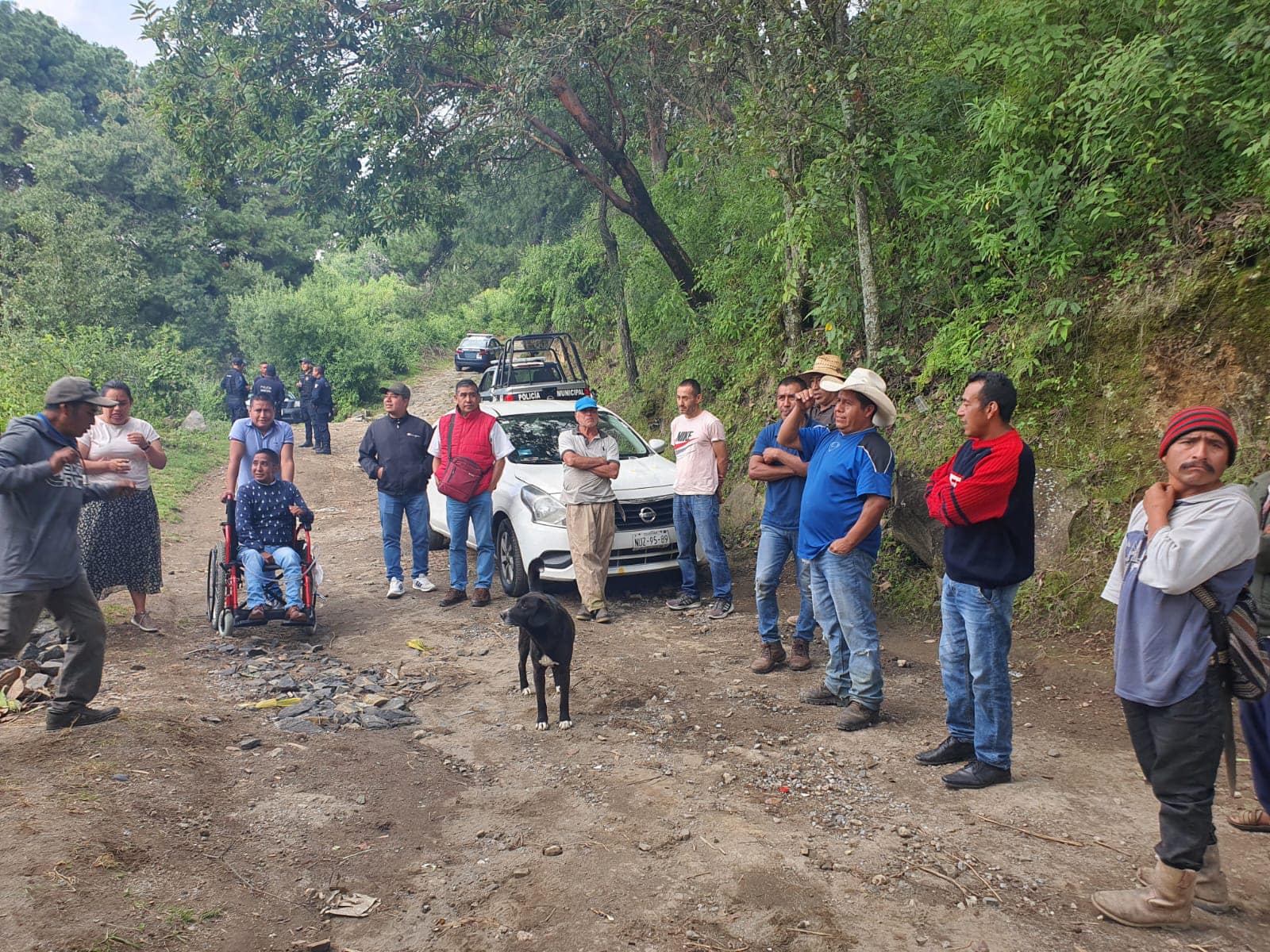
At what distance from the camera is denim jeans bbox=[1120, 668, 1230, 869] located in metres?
3.14

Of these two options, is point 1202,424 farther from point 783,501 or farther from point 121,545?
point 121,545

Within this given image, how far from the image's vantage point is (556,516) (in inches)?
318

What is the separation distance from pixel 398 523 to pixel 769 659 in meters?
4.11

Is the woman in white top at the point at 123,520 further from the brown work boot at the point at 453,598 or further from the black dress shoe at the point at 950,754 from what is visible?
the black dress shoe at the point at 950,754

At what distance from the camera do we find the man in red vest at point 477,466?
326 inches

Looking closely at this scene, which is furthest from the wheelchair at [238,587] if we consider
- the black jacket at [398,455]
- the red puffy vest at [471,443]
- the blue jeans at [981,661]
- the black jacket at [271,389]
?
the black jacket at [271,389]

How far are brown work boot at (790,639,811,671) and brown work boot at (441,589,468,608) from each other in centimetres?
336

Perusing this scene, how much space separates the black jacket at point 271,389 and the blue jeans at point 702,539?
10.6 metres

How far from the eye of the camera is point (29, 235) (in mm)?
27359

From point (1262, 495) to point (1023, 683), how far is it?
267 cm

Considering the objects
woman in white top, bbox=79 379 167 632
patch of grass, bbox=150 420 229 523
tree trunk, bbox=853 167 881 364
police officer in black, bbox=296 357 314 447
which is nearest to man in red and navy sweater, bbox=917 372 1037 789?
tree trunk, bbox=853 167 881 364

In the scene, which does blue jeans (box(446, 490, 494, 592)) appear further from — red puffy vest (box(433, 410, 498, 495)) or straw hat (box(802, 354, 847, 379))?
straw hat (box(802, 354, 847, 379))

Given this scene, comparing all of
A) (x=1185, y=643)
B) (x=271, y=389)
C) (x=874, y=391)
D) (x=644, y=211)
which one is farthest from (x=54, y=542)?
(x=271, y=389)

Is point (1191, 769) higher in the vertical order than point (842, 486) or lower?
lower
